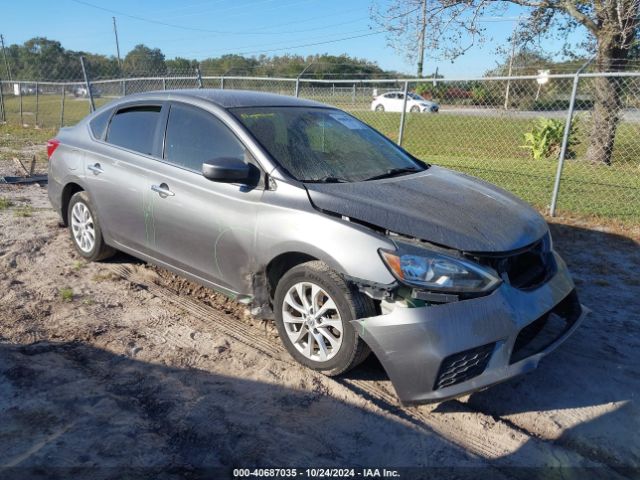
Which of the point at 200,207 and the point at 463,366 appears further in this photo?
the point at 200,207

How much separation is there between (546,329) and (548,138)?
37.9 ft

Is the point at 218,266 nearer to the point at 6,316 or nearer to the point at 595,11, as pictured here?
the point at 6,316

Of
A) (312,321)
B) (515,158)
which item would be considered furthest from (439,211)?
(515,158)

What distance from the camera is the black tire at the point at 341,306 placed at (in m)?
3.06

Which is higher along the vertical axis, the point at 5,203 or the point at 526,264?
the point at 526,264

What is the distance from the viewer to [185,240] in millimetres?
4008

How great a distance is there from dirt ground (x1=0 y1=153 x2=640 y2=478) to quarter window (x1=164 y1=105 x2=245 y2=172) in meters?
1.19

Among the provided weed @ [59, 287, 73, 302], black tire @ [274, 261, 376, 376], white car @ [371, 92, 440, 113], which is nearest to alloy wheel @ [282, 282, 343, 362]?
black tire @ [274, 261, 376, 376]

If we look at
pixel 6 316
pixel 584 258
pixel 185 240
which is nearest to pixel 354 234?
pixel 185 240

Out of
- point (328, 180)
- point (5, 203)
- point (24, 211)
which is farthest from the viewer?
point (5, 203)

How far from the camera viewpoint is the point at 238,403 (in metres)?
3.04

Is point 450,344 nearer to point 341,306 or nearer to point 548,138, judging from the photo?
point 341,306

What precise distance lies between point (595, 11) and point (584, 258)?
8362 millimetres

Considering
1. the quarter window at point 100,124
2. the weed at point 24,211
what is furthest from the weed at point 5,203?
the quarter window at point 100,124
